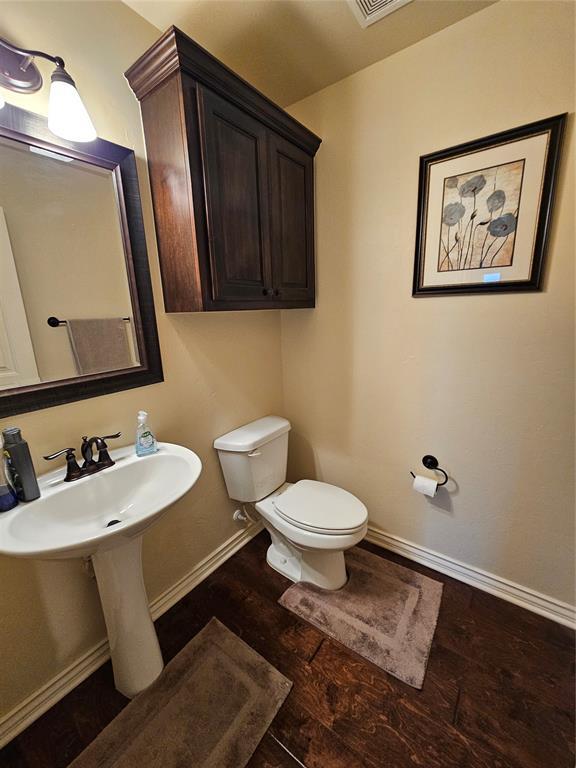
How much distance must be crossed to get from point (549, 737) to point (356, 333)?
163cm

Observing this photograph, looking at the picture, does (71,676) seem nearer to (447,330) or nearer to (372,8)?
(447,330)

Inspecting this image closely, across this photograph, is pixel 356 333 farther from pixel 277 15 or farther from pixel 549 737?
pixel 549 737

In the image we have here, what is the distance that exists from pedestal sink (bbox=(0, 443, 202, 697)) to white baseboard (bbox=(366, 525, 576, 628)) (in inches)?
48.9

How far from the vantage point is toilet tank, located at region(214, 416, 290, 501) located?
5.04 feet

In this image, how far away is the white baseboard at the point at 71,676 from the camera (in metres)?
1.01

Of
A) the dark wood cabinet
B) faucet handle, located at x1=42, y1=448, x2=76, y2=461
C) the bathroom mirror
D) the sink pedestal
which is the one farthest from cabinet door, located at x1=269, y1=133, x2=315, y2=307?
the sink pedestal

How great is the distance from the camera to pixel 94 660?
1.19 m

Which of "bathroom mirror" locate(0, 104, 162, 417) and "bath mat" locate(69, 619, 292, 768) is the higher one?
"bathroom mirror" locate(0, 104, 162, 417)

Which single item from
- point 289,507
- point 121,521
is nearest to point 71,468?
point 121,521

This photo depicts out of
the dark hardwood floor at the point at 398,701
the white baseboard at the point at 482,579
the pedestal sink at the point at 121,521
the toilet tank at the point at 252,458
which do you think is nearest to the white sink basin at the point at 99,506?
the pedestal sink at the point at 121,521

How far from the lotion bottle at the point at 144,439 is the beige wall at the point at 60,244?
286 mm

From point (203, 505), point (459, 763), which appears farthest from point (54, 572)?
point (459, 763)

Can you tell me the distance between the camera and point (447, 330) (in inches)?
54.2

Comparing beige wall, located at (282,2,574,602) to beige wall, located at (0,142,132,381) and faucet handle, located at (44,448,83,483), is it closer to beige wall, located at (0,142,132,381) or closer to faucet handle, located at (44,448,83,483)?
beige wall, located at (0,142,132,381)
